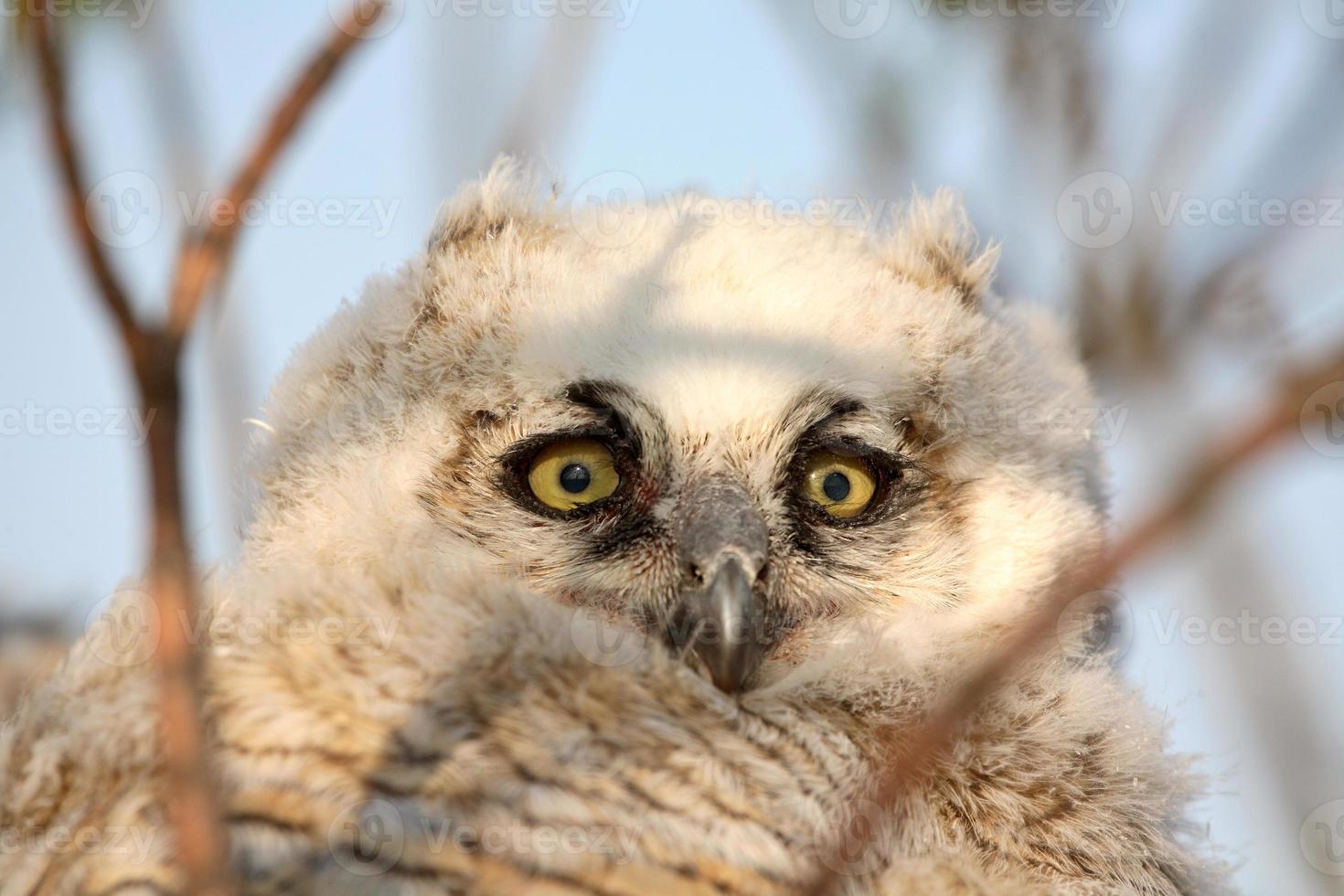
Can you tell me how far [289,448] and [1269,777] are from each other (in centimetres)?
236

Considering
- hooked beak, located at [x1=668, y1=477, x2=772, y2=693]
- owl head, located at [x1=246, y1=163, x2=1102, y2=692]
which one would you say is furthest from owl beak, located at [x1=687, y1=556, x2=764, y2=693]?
owl head, located at [x1=246, y1=163, x2=1102, y2=692]

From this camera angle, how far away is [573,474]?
10.9ft

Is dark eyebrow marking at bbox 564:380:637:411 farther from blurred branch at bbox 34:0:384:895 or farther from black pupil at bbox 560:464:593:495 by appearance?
blurred branch at bbox 34:0:384:895

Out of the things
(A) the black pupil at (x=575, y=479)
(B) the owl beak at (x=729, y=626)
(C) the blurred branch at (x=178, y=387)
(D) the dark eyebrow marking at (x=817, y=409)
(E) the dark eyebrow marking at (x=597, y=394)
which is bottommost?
(C) the blurred branch at (x=178, y=387)

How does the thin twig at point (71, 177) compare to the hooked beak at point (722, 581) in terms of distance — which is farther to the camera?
the hooked beak at point (722, 581)

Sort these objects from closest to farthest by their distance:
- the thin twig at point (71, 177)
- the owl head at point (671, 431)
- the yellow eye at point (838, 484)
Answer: the thin twig at point (71, 177) < the owl head at point (671, 431) < the yellow eye at point (838, 484)

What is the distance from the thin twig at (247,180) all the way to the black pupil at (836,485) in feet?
7.79

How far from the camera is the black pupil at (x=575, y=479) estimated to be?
3.31 meters

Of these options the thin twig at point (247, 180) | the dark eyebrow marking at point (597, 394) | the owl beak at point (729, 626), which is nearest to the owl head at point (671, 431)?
the dark eyebrow marking at point (597, 394)

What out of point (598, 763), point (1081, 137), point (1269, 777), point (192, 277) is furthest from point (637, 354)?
point (192, 277)

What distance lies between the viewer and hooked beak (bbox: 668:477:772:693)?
257 centimetres

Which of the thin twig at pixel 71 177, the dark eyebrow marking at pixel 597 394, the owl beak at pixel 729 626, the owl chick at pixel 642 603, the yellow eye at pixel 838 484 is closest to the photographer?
the thin twig at pixel 71 177

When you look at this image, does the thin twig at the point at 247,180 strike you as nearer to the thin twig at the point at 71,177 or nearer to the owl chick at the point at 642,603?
the thin twig at the point at 71,177

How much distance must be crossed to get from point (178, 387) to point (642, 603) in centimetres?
200
